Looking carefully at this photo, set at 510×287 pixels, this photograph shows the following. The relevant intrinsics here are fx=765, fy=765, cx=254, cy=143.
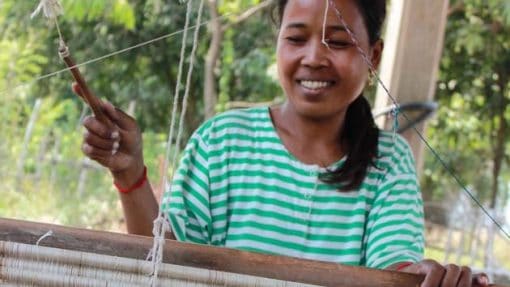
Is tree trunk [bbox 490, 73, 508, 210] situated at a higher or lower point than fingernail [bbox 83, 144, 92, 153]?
higher

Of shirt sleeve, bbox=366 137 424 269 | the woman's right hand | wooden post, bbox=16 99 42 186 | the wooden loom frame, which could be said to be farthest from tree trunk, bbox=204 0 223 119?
the wooden loom frame

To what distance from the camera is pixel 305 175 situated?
135 cm

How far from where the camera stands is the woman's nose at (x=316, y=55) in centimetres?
126

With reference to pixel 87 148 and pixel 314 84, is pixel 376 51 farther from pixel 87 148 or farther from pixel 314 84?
pixel 87 148

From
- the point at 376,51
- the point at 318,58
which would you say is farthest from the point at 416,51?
the point at 318,58

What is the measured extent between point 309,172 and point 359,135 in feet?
0.44

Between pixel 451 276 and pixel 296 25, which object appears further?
pixel 296 25

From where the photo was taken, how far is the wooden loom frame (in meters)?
0.78

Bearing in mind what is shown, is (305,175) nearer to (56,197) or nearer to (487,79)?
(56,197)

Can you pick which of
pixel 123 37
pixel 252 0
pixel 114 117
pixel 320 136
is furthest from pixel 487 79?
pixel 114 117

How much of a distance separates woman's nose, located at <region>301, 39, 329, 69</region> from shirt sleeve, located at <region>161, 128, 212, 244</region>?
244mm

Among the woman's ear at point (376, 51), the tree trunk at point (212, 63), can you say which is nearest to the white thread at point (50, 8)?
the woman's ear at point (376, 51)

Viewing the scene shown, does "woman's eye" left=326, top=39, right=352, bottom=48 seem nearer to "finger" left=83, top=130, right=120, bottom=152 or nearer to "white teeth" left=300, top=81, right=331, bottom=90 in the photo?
"white teeth" left=300, top=81, right=331, bottom=90

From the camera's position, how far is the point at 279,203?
1333 millimetres
